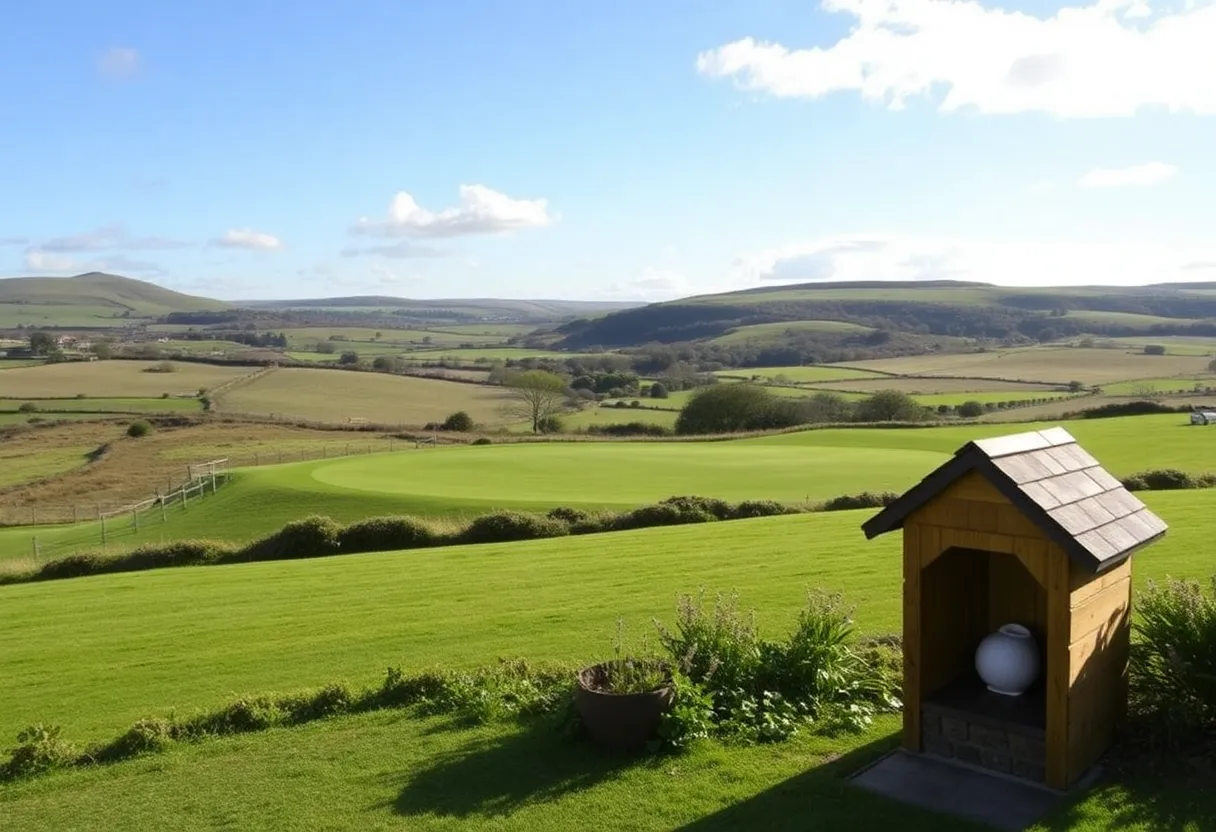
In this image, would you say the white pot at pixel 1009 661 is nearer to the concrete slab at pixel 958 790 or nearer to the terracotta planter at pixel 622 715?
the concrete slab at pixel 958 790

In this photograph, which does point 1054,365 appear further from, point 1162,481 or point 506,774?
point 506,774

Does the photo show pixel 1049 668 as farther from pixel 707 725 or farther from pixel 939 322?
pixel 939 322

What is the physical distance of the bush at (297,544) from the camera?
1057 inches

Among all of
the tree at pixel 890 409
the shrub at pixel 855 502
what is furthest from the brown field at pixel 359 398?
the shrub at pixel 855 502

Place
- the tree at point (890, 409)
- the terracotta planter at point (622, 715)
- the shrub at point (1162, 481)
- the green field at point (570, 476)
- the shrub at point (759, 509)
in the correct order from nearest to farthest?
the terracotta planter at point (622, 715), the shrub at point (759, 509), the shrub at point (1162, 481), the green field at point (570, 476), the tree at point (890, 409)

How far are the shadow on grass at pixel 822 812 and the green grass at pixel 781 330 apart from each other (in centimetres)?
15228

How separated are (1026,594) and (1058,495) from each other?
5.37ft

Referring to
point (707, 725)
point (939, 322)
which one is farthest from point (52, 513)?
point (939, 322)

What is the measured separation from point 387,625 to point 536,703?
545 centimetres

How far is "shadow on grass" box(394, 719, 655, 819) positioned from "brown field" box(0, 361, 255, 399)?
85528 millimetres

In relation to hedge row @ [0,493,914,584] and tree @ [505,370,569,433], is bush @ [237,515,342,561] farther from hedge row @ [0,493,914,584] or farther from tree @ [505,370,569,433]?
tree @ [505,370,569,433]

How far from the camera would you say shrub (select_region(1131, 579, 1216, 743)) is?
8.31 meters

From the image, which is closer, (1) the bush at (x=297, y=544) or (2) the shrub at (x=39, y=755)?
(2) the shrub at (x=39, y=755)

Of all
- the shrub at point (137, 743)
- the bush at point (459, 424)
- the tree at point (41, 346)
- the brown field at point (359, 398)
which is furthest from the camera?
the tree at point (41, 346)
